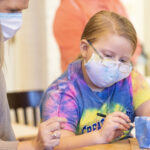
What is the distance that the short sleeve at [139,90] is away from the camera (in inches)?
46.6

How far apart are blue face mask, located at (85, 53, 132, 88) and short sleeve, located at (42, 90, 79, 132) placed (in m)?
0.12

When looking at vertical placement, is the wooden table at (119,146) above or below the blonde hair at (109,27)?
below

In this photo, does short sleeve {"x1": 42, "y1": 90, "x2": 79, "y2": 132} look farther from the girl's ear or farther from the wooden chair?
the wooden chair

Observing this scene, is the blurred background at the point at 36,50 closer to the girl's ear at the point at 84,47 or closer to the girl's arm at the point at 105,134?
the girl's ear at the point at 84,47

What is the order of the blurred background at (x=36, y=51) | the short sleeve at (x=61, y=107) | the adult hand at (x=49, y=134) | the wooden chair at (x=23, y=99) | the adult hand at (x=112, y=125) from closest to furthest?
the adult hand at (x=49, y=134)
the adult hand at (x=112, y=125)
the short sleeve at (x=61, y=107)
the wooden chair at (x=23, y=99)
the blurred background at (x=36, y=51)

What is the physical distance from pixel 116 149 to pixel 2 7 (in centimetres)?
54

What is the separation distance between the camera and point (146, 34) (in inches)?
185

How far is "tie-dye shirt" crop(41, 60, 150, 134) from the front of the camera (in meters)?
1.10

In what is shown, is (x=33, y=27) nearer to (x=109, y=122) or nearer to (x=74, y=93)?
(x=74, y=93)

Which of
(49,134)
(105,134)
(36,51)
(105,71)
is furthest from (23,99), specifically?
(49,134)

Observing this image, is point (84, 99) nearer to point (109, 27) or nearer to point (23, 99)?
point (109, 27)

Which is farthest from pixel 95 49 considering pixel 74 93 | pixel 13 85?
pixel 13 85

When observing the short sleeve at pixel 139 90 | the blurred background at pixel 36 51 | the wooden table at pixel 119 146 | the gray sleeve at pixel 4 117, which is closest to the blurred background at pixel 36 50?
the blurred background at pixel 36 51

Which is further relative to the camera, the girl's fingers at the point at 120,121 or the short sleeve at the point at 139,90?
the short sleeve at the point at 139,90
